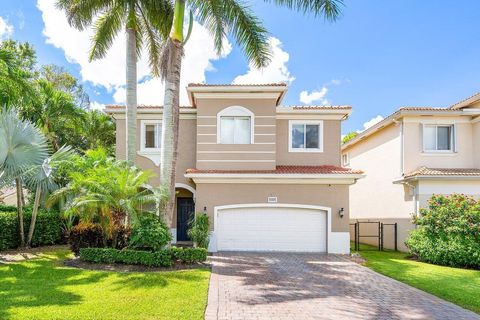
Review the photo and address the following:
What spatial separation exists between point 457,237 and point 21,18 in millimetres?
23027

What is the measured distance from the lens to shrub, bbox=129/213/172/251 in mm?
11523

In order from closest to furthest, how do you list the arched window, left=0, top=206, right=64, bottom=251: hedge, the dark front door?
left=0, top=206, right=64, bottom=251: hedge
the arched window
the dark front door

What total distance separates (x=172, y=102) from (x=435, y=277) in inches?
442

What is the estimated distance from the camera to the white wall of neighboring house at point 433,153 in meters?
17.2

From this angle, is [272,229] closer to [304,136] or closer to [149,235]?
[304,136]

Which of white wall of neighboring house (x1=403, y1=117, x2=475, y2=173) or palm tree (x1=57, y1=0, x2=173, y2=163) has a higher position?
palm tree (x1=57, y1=0, x2=173, y2=163)

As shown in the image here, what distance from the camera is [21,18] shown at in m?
17.5

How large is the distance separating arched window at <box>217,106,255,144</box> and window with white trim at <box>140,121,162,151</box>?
11.5ft

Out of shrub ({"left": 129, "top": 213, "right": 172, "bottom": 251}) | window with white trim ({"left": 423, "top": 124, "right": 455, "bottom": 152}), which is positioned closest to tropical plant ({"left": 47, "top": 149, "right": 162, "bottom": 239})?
shrub ({"left": 129, "top": 213, "right": 172, "bottom": 251})

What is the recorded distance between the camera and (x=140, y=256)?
37.4 feet

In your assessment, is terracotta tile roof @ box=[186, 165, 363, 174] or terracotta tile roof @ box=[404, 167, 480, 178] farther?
terracotta tile roof @ box=[404, 167, 480, 178]

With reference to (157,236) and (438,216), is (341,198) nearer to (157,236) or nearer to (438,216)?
(438,216)

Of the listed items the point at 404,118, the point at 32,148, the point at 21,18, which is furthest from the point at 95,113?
the point at 404,118

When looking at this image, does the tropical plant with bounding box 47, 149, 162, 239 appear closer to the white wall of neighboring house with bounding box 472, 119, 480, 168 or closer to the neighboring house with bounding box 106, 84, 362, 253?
the neighboring house with bounding box 106, 84, 362, 253
